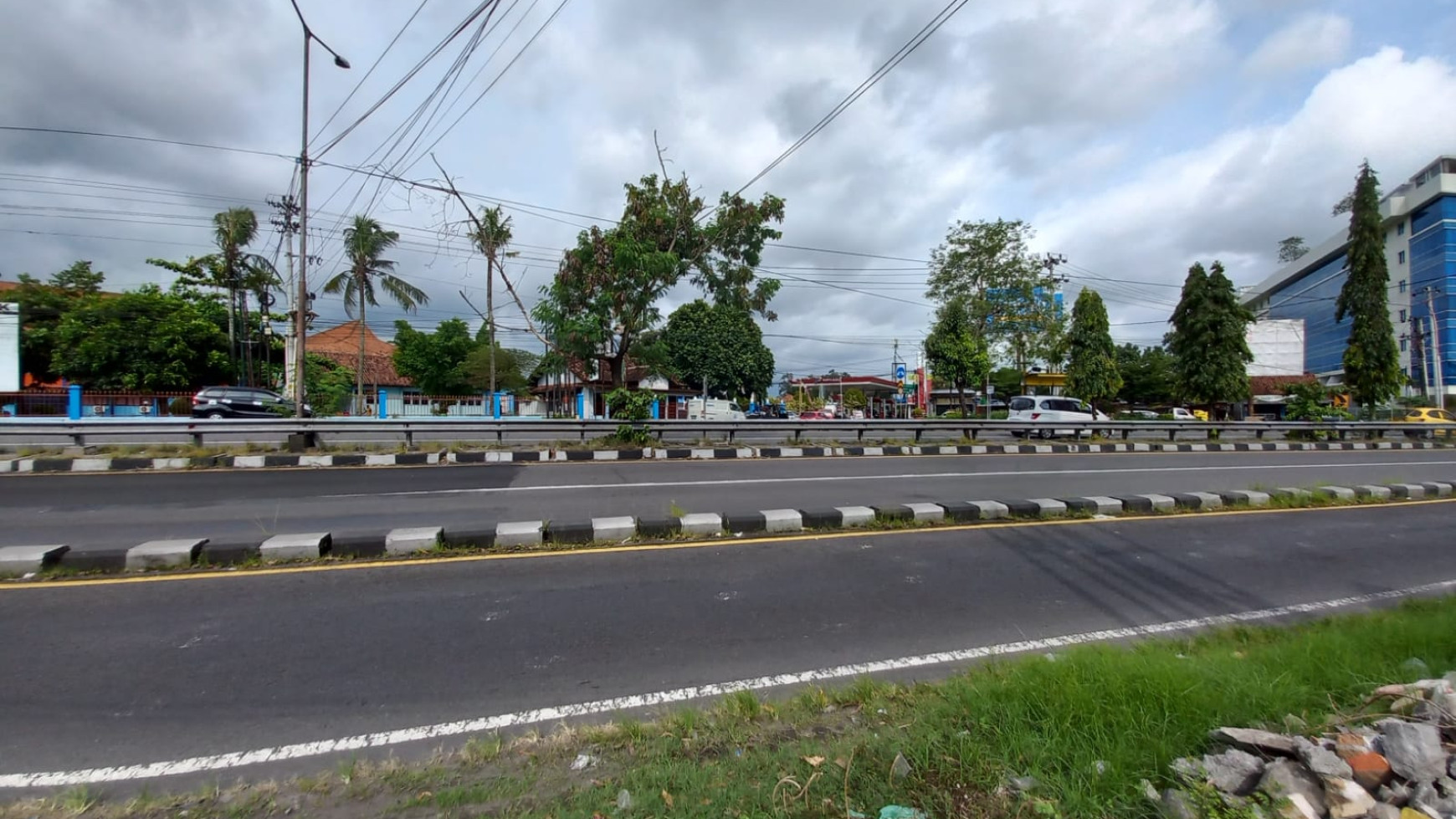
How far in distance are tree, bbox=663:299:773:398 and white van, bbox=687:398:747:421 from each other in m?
1.00

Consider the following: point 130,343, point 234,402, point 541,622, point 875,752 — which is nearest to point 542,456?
point 541,622

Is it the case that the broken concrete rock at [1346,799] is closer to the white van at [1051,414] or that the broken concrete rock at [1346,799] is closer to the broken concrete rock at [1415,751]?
the broken concrete rock at [1415,751]

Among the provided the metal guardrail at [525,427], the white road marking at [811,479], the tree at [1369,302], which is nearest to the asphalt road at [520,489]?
the white road marking at [811,479]


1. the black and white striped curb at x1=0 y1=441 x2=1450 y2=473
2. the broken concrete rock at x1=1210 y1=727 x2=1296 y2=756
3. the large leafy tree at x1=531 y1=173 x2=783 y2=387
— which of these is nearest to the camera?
the broken concrete rock at x1=1210 y1=727 x2=1296 y2=756

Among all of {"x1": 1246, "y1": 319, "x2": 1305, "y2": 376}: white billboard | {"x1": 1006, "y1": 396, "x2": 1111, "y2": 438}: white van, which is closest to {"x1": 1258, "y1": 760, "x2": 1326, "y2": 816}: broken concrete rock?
{"x1": 1006, "y1": 396, "x2": 1111, "y2": 438}: white van

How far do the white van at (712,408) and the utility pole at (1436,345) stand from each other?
47.9 m

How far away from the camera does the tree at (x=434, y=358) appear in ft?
148

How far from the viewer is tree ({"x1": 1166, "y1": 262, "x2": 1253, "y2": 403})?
24938 mm

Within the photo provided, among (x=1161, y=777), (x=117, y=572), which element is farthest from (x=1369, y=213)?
(x=117, y=572)

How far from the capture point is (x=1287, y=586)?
5.37m

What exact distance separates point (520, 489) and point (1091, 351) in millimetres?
27291

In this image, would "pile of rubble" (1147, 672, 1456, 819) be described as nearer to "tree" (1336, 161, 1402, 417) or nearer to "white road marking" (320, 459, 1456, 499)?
"white road marking" (320, 459, 1456, 499)

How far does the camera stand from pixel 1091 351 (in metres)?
28.1

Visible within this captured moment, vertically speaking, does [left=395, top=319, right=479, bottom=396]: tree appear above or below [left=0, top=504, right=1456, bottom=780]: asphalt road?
above
